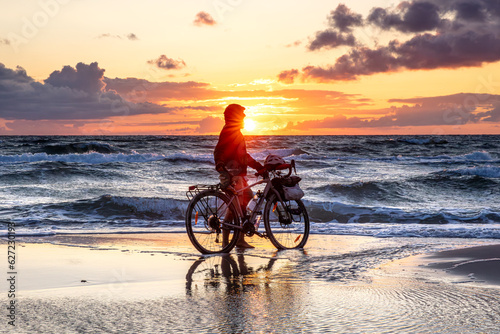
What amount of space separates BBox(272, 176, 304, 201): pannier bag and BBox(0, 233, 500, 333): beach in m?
0.82

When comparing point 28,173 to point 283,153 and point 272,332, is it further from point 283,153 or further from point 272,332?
point 283,153

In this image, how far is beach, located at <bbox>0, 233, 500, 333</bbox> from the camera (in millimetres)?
3562

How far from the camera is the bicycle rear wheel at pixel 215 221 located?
706 cm

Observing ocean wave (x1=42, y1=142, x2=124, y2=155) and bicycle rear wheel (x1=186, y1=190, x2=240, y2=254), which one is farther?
ocean wave (x1=42, y1=142, x2=124, y2=155)

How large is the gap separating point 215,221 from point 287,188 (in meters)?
1.24

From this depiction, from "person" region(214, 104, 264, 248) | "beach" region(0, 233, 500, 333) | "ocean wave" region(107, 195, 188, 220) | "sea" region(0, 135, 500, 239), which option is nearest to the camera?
"beach" region(0, 233, 500, 333)

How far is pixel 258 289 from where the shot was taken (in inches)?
185

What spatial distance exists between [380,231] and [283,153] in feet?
135

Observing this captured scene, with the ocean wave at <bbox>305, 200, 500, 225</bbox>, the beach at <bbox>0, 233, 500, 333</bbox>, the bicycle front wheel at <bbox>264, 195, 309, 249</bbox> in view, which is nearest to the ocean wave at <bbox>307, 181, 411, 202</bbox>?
the ocean wave at <bbox>305, 200, 500, 225</bbox>

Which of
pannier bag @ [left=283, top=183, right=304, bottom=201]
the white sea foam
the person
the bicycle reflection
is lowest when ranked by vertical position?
the white sea foam

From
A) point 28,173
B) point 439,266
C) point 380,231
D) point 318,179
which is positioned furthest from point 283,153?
point 439,266

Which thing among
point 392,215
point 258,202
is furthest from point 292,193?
point 392,215

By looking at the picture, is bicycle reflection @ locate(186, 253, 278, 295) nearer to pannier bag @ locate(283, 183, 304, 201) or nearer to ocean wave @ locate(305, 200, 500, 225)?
pannier bag @ locate(283, 183, 304, 201)

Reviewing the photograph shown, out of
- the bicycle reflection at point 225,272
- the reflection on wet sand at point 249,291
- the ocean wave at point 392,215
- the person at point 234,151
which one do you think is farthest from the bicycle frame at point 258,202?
the ocean wave at point 392,215
